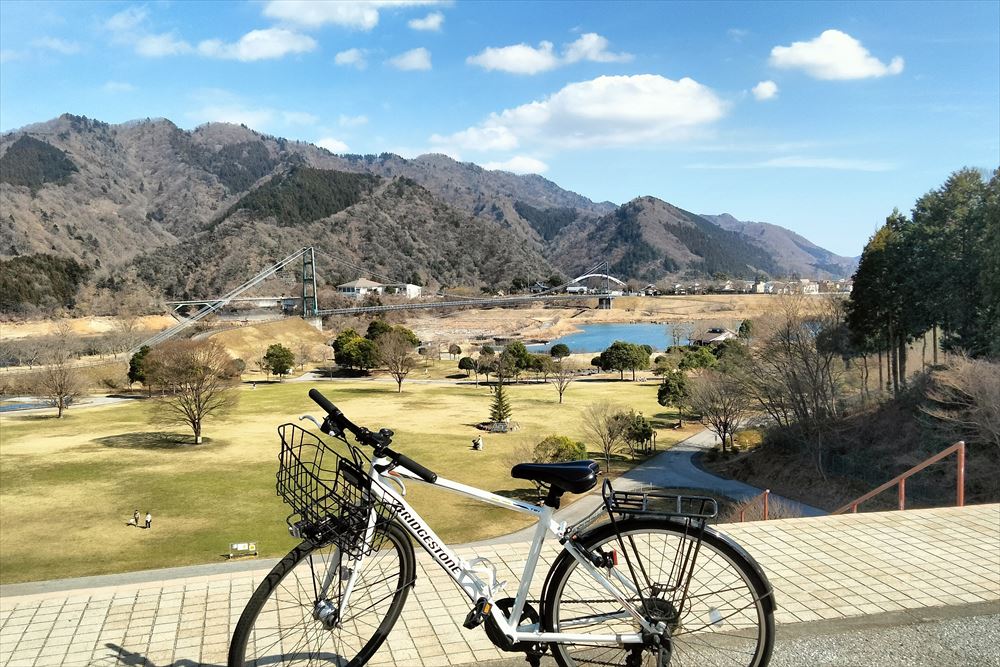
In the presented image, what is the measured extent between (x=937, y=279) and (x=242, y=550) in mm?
22615

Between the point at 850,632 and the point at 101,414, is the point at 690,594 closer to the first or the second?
the point at 850,632

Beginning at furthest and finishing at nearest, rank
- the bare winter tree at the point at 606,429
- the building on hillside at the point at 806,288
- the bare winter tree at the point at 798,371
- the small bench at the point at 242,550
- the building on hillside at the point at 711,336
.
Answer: the building on hillside at the point at 711,336 < the building on hillside at the point at 806,288 < the bare winter tree at the point at 798,371 < the bare winter tree at the point at 606,429 < the small bench at the point at 242,550

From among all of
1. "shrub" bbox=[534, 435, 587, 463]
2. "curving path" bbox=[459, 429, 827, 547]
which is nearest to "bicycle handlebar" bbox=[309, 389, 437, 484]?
"curving path" bbox=[459, 429, 827, 547]

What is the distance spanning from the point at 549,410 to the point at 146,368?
20860 millimetres

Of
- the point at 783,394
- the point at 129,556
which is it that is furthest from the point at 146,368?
the point at 783,394

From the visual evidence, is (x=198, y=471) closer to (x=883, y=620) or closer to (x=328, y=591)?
(x=328, y=591)

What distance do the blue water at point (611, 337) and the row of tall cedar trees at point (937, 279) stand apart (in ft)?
119

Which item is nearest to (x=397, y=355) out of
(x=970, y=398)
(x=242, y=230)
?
(x=970, y=398)

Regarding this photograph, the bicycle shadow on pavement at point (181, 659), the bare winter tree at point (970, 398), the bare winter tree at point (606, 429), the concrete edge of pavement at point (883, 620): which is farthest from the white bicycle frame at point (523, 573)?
the bare winter tree at point (606, 429)

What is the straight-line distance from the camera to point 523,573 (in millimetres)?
2576

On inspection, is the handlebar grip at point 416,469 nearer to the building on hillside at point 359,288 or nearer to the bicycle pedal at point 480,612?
the bicycle pedal at point 480,612

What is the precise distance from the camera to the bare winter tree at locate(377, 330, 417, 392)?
130 ft

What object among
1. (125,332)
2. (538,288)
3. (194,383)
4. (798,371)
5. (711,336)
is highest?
(538,288)

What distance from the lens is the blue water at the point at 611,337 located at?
67.0 meters
